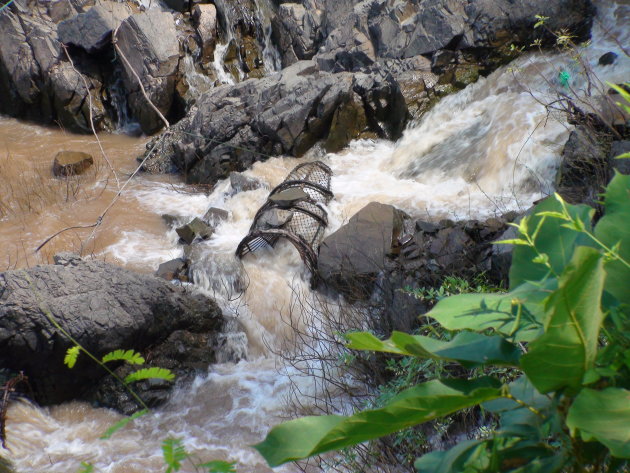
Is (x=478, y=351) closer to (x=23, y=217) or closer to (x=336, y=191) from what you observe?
(x=336, y=191)

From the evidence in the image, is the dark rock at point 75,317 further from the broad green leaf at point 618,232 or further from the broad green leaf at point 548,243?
the broad green leaf at point 618,232

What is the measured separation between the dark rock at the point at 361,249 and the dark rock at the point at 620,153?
1.85 m

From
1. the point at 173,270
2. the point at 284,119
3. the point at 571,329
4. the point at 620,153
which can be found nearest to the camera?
the point at 571,329

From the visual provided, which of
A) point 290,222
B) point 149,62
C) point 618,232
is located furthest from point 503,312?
point 149,62

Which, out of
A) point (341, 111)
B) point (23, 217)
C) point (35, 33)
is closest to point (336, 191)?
point (341, 111)

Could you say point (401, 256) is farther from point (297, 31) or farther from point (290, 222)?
point (297, 31)

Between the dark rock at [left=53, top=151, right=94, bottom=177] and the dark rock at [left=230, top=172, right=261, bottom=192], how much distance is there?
2572 mm

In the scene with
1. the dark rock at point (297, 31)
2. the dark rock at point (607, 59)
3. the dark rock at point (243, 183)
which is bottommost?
the dark rock at point (243, 183)

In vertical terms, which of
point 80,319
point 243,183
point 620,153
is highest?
point 620,153

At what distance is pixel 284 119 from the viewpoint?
27.0 ft

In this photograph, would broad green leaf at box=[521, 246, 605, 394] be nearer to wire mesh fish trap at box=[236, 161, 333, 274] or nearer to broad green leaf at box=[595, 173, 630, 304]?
broad green leaf at box=[595, 173, 630, 304]

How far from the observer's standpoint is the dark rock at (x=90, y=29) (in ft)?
36.2

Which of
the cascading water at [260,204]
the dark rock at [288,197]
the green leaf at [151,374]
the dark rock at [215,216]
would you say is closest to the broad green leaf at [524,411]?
the green leaf at [151,374]

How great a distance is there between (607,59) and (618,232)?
765 centimetres
